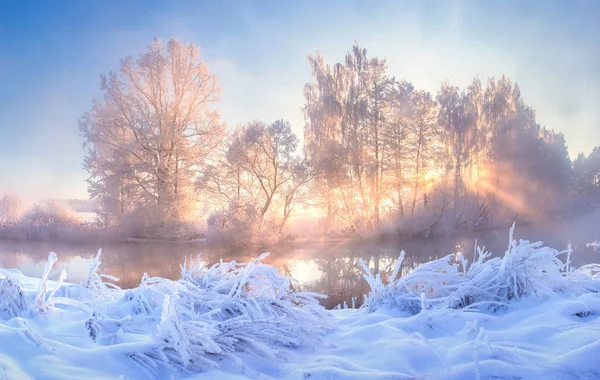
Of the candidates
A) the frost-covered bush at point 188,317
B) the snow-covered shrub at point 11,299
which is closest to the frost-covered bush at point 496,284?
the frost-covered bush at point 188,317

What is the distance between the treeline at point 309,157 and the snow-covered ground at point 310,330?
12.5 m

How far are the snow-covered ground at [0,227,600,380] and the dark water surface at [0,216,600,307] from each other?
145 inches

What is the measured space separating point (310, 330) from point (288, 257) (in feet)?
32.6

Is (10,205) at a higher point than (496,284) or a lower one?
higher

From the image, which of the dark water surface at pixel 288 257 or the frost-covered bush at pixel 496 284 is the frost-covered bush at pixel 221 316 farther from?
the dark water surface at pixel 288 257

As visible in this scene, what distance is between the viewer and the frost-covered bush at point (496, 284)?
254cm

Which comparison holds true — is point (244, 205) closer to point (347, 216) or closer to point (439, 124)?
point (347, 216)

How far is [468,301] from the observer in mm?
2650

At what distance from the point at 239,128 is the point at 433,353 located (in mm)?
17397

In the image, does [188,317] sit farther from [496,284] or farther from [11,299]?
[496,284]

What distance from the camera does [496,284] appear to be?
2.55 meters

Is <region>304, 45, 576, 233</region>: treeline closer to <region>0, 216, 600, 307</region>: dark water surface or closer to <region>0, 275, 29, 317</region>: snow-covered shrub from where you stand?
<region>0, 216, 600, 307</region>: dark water surface

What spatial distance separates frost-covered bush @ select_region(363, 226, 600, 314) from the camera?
8.33 feet

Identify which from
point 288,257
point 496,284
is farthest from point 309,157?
point 496,284
